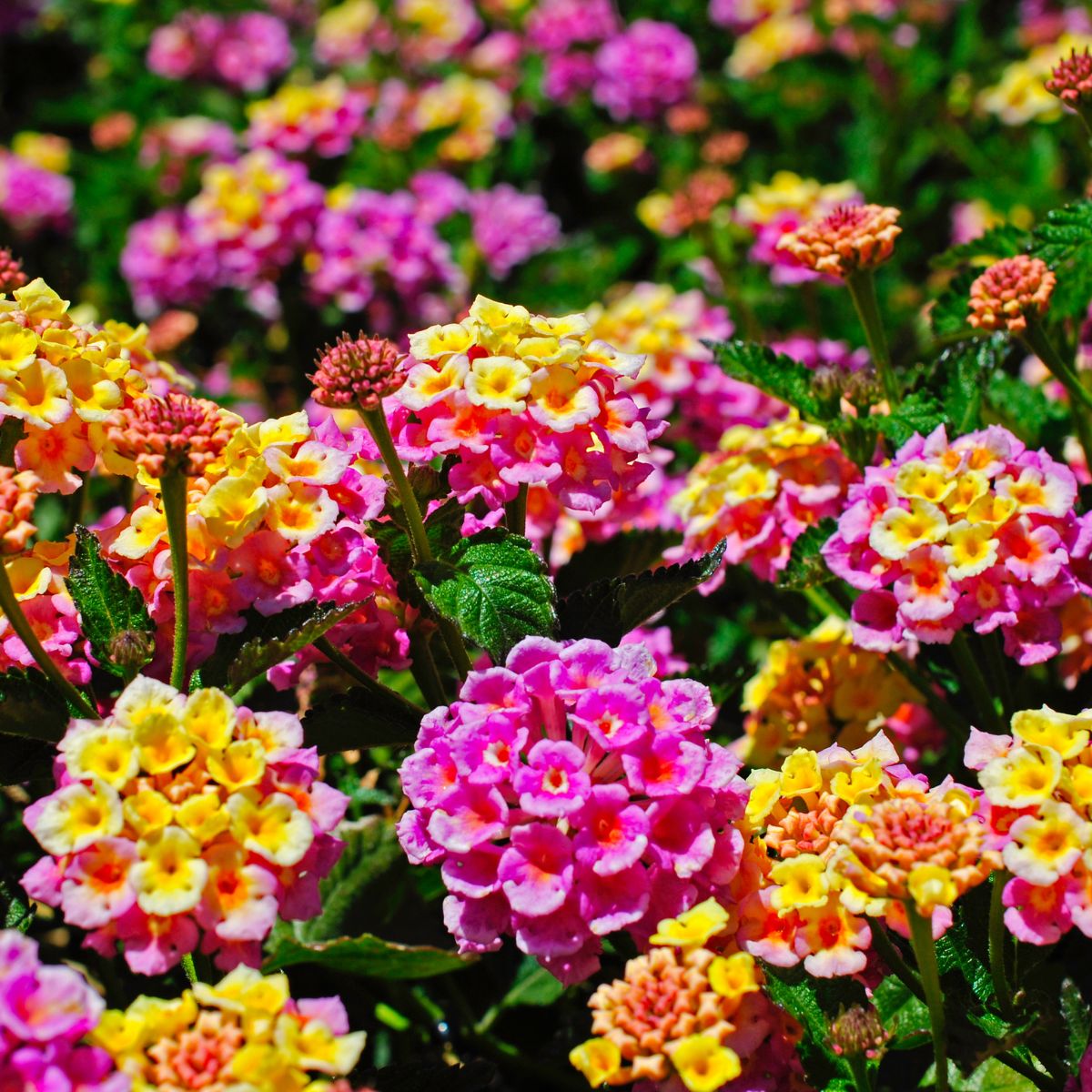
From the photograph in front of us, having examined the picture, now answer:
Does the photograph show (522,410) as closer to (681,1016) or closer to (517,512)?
(517,512)

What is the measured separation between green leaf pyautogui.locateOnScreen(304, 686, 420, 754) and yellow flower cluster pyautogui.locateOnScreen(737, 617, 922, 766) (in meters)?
0.61

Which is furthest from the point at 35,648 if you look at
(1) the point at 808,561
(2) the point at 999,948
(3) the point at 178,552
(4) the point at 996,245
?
(4) the point at 996,245

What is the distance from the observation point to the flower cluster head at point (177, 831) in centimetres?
121

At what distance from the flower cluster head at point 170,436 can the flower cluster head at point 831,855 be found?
0.63 metres

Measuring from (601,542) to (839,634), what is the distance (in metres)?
0.35

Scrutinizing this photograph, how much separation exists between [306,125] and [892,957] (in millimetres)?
2763

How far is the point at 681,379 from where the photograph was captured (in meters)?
2.40

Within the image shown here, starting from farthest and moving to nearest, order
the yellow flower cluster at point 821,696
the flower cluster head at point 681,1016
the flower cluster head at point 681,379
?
the flower cluster head at point 681,379
the yellow flower cluster at point 821,696
the flower cluster head at point 681,1016

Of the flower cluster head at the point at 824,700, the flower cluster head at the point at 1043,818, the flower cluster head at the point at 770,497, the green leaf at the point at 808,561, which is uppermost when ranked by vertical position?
the flower cluster head at the point at 1043,818

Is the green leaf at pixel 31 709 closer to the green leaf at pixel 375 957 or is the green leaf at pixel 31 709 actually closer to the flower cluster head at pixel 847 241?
the green leaf at pixel 375 957

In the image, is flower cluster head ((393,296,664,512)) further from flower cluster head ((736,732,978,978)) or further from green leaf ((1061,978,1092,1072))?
green leaf ((1061,978,1092,1072))

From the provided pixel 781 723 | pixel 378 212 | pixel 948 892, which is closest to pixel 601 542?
pixel 781 723

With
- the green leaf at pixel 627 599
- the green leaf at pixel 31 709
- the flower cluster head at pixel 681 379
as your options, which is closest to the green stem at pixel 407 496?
the green leaf at pixel 627 599

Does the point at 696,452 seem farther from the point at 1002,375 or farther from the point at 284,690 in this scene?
the point at 284,690
